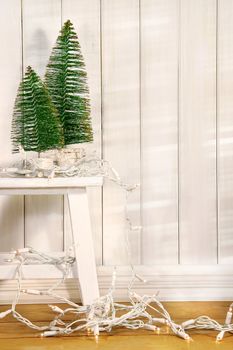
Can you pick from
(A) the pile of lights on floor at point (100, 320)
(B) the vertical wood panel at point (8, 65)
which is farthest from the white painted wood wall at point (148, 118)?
(A) the pile of lights on floor at point (100, 320)

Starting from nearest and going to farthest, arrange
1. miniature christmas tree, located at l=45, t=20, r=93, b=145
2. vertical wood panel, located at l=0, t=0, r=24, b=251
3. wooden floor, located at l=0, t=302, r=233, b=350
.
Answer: wooden floor, located at l=0, t=302, r=233, b=350, miniature christmas tree, located at l=45, t=20, r=93, b=145, vertical wood panel, located at l=0, t=0, r=24, b=251

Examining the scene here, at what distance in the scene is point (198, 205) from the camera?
181 centimetres

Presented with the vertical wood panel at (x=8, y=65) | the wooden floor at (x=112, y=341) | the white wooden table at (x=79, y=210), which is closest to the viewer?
the wooden floor at (x=112, y=341)

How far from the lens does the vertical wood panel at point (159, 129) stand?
70.5 inches

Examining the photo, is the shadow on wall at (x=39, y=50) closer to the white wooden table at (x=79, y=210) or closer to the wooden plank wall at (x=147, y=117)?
the wooden plank wall at (x=147, y=117)

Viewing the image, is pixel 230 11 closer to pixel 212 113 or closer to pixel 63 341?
pixel 212 113

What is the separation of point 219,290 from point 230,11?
82 centimetres

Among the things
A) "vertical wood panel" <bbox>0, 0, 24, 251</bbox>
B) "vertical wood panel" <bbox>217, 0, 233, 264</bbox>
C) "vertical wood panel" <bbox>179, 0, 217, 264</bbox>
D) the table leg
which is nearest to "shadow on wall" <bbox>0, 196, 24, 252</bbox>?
"vertical wood panel" <bbox>0, 0, 24, 251</bbox>

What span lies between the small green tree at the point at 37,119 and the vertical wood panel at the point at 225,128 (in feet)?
1.65

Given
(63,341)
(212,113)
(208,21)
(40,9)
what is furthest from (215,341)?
(40,9)

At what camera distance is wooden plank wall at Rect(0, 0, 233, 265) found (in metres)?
1.78

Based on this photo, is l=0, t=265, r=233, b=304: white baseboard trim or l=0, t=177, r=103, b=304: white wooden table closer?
l=0, t=177, r=103, b=304: white wooden table

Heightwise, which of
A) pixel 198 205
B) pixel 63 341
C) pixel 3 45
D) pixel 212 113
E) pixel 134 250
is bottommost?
pixel 63 341

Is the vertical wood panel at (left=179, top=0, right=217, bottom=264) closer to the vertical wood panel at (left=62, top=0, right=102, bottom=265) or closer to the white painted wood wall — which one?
the white painted wood wall
